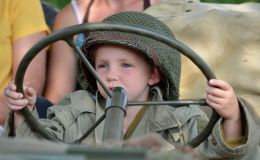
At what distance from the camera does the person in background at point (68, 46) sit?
11.5ft

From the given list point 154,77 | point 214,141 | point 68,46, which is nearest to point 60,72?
point 68,46

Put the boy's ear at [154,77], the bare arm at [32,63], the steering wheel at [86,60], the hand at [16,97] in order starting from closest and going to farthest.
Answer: the steering wheel at [86,60], the hand at [16,97], the boy's ear at [154,77], the bare arm at [32,63]

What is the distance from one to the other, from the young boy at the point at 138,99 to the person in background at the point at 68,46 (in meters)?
0.72

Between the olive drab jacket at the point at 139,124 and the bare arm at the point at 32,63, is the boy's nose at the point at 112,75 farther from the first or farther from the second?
the bare arm at the point at 32,63

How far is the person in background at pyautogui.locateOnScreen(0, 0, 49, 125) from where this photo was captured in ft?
11.0

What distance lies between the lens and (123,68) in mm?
2508

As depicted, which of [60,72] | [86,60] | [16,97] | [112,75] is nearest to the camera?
[86,60]

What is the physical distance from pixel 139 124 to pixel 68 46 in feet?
3.56

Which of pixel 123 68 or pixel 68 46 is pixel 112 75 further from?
pixel 68 46

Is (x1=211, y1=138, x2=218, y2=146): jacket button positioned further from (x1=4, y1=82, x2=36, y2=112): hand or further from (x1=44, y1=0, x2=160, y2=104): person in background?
(x1=44, y1=0, x2=160, y2=104): person in background

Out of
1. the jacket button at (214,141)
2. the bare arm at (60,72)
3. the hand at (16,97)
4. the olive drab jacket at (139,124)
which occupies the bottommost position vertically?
the bare arm at (60,72)

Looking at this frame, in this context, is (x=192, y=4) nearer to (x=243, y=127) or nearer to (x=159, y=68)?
(x=159, y=68)

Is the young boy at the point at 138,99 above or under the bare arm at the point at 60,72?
above

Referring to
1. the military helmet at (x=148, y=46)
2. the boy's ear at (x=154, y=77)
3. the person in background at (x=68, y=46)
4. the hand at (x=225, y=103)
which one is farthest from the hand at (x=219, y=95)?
the person in background at (x=68, y=46)
